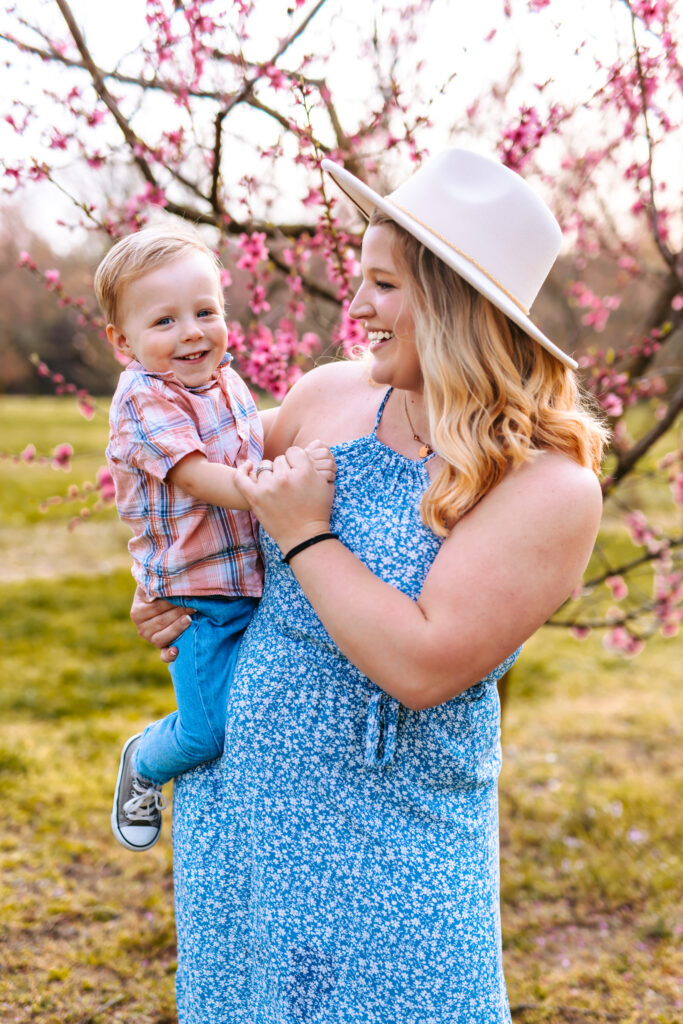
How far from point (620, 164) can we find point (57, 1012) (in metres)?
4.20

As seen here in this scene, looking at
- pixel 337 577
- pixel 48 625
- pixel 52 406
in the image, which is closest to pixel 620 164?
pixel 337 577

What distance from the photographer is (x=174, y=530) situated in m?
1.78

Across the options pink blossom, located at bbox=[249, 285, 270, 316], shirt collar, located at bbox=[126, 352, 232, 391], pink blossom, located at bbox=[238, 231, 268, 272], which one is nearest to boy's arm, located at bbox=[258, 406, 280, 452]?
shirt collar, located at bbox=[126, 352, 232, 391]

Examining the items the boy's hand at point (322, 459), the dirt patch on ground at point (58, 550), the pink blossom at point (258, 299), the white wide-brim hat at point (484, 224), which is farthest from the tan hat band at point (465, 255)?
the dirt patch on ground at point (58, 550)

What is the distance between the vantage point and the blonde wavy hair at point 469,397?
1.47 m

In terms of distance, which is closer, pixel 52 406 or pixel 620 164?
pixel 620 164

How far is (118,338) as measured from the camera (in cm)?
184

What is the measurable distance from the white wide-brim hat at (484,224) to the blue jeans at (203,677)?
813mm

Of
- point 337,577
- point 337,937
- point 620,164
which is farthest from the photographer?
point 620,164

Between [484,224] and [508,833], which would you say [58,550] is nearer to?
[508,833]

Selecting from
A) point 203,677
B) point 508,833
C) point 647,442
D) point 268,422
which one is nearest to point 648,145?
point 647,442

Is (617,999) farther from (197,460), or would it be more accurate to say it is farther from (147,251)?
(147,251)

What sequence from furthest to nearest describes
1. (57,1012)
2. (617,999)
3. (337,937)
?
(617,999), (57,1012), (337,937)

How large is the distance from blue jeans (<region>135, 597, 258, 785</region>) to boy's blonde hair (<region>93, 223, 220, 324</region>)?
0.64 meters
